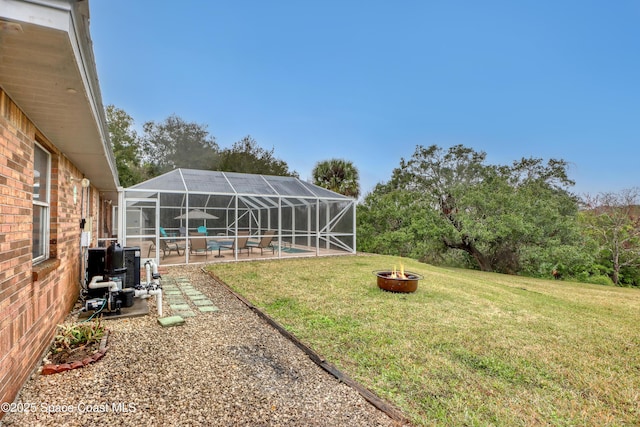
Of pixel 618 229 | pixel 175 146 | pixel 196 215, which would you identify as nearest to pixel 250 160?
pixel 175 146

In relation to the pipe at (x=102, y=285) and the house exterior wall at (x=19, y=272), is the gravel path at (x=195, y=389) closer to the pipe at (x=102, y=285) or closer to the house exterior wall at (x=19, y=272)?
the house exterior wall at (x=19, y=272)

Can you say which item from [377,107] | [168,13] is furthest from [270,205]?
[377,107]

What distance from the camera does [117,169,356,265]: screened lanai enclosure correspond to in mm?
9336

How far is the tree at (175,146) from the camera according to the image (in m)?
29.5

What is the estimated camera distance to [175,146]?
30172 millimetres

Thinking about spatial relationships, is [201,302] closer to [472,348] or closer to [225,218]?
[472,348]

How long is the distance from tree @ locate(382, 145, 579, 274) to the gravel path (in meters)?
12.0

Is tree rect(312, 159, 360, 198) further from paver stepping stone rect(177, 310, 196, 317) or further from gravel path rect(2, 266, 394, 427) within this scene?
gravel path rect(2, 266, 394, 427)

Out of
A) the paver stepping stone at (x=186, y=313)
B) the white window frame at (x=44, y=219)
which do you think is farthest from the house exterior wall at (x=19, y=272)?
the paver stepping stone at (x=186, y=313)

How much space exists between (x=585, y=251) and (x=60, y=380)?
17.1 meters

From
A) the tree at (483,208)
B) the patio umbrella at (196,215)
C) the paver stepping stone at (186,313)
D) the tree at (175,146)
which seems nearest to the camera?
the paver stepping stone at (186,313)

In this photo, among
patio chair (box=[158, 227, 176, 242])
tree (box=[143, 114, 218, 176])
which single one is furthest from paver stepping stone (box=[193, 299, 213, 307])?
tree (box=[143, 114, 218, 176])

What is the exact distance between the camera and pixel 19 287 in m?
2.45

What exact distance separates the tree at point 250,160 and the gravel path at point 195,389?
23392mm
